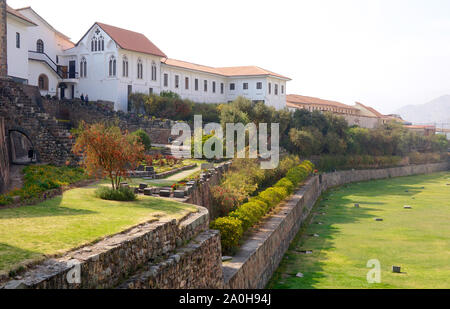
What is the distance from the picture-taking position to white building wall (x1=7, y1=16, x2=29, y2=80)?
103ft

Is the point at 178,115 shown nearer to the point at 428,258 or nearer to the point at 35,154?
the point at 35,154

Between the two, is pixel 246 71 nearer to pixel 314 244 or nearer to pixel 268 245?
pixel 314 244

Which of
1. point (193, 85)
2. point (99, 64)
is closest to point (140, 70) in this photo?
point (99, 64)

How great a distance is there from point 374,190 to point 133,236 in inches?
1522

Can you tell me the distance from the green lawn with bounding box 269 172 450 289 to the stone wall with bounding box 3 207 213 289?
280 inches

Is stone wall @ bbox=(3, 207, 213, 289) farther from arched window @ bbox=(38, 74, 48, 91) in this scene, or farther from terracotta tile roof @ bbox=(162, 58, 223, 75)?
terracotta tile roof @ bbox=(162, 58, 223, 75)

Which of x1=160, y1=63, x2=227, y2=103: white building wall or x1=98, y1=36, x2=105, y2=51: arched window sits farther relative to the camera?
x1=160, y1=63, x2=227, y2=103: white building wall

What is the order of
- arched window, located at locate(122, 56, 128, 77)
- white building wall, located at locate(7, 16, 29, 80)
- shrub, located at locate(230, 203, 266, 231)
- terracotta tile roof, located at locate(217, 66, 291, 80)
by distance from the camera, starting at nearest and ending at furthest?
shrub, located at locate(230, 203, 266, 231), white building wall, located at locate(7, 16, 29, 80), arched window, located at locate(122, 56, 128, 77), terracotta tile roof, located at locate(217, 66, 291, 80)

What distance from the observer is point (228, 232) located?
15164 mm

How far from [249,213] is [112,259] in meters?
10.9

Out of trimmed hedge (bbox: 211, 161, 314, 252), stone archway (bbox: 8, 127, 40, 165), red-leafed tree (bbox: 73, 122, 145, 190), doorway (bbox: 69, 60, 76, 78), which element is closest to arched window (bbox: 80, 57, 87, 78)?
doorway (bbox: 69, 60, 76, 78)

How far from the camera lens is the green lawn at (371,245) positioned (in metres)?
16.7

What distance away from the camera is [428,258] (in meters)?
19.5

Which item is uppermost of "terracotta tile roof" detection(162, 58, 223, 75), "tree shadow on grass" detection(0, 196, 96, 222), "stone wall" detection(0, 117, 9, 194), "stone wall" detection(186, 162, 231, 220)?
"terracotta tile roof" detection(162, 58, 223, 75)
